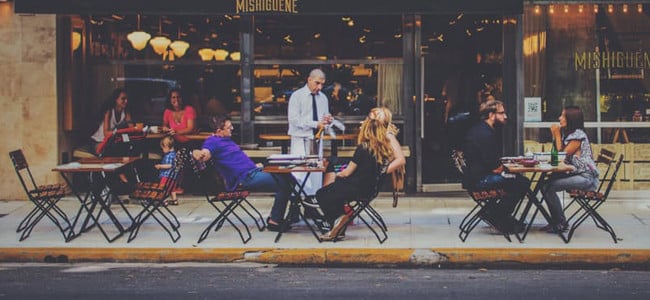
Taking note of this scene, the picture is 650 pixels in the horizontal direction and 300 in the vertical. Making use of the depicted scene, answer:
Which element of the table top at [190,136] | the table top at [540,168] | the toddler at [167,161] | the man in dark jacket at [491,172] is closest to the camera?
the table top at [540,168]

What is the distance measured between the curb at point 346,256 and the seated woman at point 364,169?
0.57m

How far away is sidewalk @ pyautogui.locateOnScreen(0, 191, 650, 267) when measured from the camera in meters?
10.1

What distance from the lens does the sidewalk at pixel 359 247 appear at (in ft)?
33.2

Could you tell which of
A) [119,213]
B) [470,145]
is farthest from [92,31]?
[470,145]

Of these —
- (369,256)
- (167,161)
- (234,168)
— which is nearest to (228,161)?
(234,168)

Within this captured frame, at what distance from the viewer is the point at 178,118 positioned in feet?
46.8

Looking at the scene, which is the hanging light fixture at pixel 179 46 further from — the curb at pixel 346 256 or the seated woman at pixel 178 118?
the curb at pixel 346 256

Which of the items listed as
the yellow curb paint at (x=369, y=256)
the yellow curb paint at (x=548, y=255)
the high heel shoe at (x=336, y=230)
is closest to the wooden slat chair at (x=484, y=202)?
the yellow curb paint at (x=548, y=255)

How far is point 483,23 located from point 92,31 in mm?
5752

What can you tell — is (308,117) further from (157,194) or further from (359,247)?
(359,247)

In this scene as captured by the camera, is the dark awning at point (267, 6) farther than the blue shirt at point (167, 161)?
No

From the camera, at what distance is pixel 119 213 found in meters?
13.0

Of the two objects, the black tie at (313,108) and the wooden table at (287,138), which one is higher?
the black tie at (313,108)

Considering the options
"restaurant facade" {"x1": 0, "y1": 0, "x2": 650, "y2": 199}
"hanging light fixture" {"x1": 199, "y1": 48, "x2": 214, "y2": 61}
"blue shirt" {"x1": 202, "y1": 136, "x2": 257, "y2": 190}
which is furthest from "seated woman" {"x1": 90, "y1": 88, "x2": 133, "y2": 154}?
"blue shirt" {"x1": 202, "y1": 136, "x2": 257, "y2": 190}
